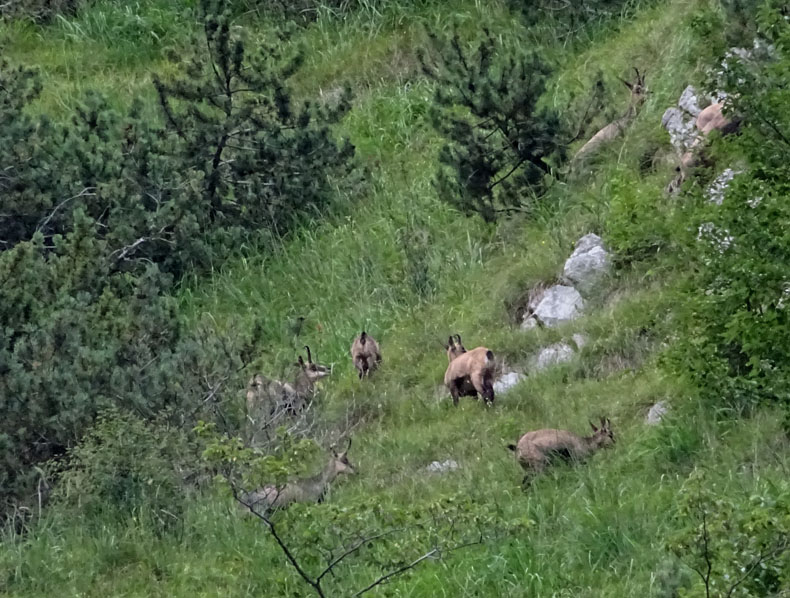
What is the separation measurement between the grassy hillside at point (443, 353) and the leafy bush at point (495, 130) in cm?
35

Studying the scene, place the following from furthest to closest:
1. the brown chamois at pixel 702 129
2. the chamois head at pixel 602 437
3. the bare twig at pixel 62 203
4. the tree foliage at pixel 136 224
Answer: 1. the bare twig at pixel 62 203
2. the brown chamois at pixel 702 129
3. the tree foliage at pixel 136 224
4. the chamois head at pixel 602 437

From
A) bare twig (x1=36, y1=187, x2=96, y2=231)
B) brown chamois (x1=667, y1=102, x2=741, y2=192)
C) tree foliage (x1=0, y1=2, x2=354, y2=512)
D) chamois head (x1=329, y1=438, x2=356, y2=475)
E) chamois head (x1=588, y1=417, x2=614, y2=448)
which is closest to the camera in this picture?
chamois head (x1=588, y1=417, x2=614, y2=448)

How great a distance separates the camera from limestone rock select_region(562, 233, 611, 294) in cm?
1008

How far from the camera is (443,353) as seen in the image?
10.3 metres

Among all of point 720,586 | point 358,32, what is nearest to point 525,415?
point 720,586

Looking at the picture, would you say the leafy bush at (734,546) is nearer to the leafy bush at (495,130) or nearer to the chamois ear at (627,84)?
the leafy bush at (495,130)

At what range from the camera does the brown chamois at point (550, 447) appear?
740cm

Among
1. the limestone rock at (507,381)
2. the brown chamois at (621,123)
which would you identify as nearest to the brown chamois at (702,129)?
the brown chamois at (621,123)

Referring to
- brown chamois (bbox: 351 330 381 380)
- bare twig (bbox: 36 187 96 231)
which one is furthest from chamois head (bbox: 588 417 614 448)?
bare twig (bbox: 36 187 96 231)

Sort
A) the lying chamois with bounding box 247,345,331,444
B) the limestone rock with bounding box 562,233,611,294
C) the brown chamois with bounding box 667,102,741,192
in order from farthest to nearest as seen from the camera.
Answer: the limestone rock with bounding box 562,233,611,294
the brown chamois with bounding box 667,102,741,192
the lying chamois with bounding box 247,345,331,444

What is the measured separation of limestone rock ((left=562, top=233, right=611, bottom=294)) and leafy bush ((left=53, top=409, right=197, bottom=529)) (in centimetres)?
354

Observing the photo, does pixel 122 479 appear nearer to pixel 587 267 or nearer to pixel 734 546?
pixel 587 267

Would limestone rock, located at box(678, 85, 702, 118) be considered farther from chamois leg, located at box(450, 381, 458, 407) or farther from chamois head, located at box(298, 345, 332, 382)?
chamois head, located at box(298, 345, 332, 382)

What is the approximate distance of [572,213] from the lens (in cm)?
1101
